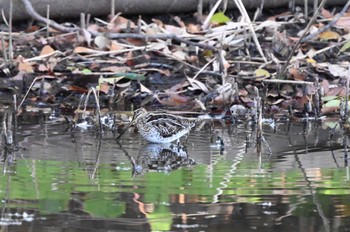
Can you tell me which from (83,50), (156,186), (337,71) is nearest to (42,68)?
(83,50)

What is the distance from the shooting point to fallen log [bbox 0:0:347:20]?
37.6 feet

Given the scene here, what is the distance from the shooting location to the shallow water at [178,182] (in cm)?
550

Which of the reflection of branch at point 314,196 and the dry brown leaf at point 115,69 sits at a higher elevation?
the dry brown leaf at point 115,69

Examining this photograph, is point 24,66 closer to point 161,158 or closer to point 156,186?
point 161,158

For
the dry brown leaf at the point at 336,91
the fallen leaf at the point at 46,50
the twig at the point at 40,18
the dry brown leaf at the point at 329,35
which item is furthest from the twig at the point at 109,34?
the dry brown leaf at the point at 336,91

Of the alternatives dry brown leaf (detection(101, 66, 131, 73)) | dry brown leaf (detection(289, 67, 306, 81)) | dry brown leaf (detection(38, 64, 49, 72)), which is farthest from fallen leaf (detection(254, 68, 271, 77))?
dry brown leaf (detection(38, 64, 49, 72))

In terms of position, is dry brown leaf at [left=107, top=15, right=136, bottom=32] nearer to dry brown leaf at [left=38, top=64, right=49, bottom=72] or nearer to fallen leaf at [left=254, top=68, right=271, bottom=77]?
dry brown leaf at [left=38, top=64, right=49, bottom=72]

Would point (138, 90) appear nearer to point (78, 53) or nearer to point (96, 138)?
point (78, 53)

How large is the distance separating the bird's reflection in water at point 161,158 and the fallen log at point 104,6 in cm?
382

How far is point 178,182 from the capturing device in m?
6.47

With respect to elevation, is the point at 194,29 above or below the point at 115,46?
above

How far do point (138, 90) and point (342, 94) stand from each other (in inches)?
76.9

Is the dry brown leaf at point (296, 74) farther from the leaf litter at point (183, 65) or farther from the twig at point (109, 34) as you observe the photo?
the twig at point (109, 34)

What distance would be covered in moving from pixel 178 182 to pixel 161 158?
3.40 feet
